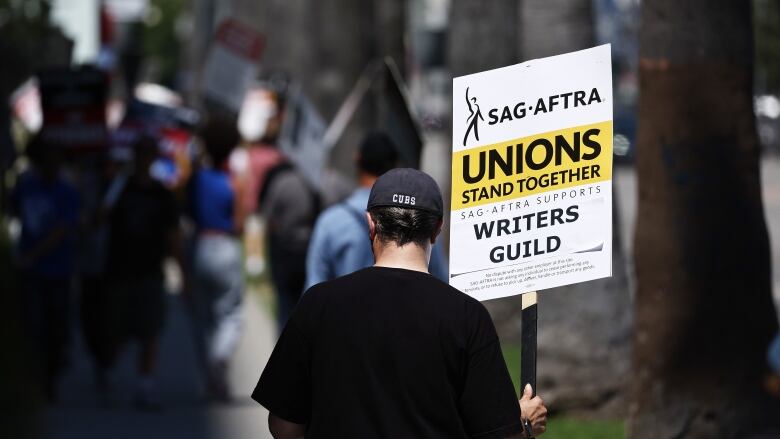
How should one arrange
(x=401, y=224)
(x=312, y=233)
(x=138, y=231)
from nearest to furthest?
(x=401, y=224), (x=312, y=233), (x=138, y=231)

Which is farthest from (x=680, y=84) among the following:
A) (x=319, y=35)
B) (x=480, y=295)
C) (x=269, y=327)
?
(x=319, y=35)

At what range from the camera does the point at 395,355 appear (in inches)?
156

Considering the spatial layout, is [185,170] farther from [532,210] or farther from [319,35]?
[532,210]

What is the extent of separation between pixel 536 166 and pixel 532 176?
0.10ft

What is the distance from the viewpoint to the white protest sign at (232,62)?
1505 cm

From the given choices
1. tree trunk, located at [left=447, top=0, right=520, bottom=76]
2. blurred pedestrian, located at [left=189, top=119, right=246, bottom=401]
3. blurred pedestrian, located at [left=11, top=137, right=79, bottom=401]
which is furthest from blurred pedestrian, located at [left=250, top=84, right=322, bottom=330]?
tree trunk, located at [left=447, top=0, right=520, bottom=76]

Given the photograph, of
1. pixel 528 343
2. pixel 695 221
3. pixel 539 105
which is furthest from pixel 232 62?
pixel 528 343

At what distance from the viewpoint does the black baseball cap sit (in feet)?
13.5

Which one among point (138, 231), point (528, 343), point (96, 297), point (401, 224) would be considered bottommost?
point (528, 343)

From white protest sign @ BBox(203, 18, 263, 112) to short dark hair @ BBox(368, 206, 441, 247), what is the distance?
10.9 meters

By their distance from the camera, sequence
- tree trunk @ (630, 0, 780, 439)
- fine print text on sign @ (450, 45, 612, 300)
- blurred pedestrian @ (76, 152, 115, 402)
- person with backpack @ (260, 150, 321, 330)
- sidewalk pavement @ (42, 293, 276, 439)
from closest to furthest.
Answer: fine print text on sign @ (450, 45, 612, 300) < tree trunk @ (630, 0, 780, 439) < sidewalk pavement @ (42, 293, 276, 439) < person with backpack @ (260, 150, 321, 330) < blurred pedestrian @ (76, 152, 115, 402)

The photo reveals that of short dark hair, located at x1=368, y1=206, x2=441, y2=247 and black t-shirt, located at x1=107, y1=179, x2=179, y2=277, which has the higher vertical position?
black t-shirt, located at x1=107, y1=179, x2=179, y2=277

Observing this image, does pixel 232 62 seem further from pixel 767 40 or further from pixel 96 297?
pixel 767 40

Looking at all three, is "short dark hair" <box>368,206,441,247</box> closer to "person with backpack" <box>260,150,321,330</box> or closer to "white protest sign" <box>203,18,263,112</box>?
"person with backpack" <box>260,150,321,330</box>
